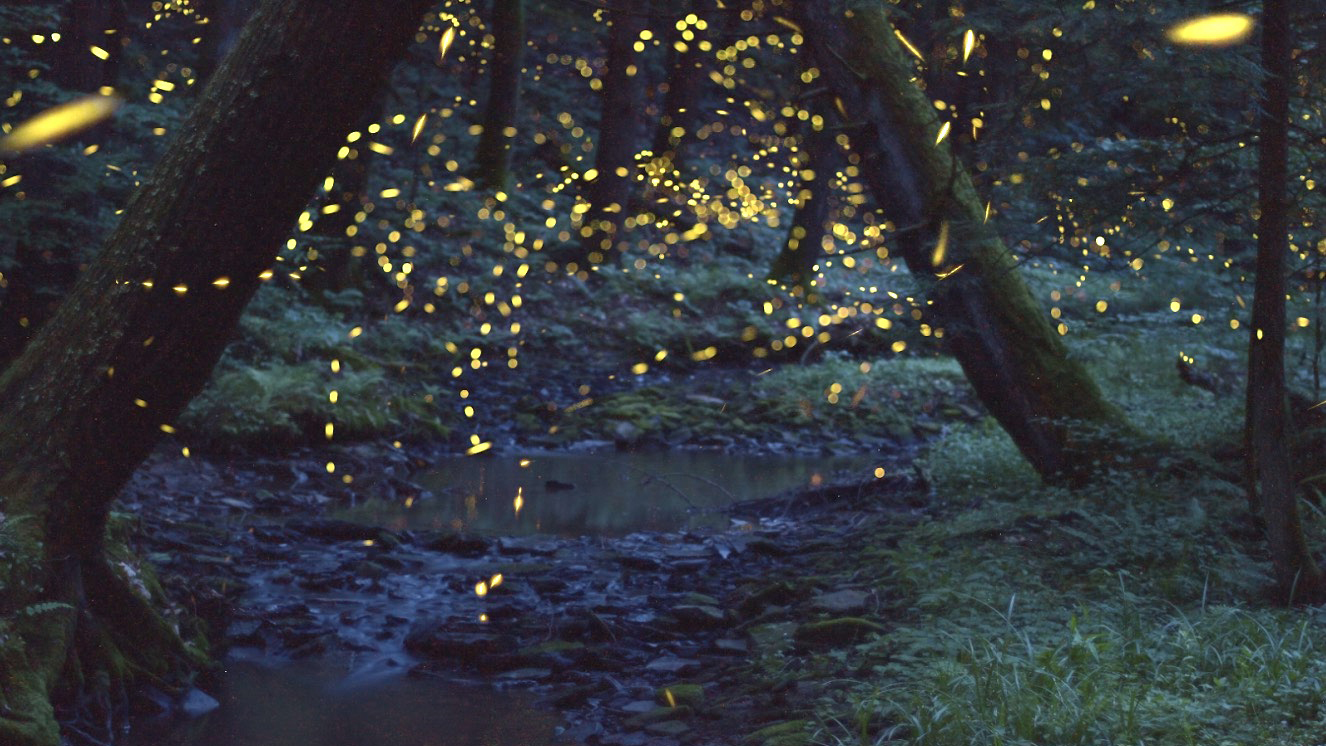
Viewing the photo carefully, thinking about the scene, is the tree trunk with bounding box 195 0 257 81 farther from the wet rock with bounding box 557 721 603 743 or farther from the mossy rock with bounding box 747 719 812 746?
the mossy rock with bounding box 747 719 812 746

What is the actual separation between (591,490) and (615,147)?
383 inches

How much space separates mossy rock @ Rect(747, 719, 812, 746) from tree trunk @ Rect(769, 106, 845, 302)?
Result: 15.3 metres

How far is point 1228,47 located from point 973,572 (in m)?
2.65

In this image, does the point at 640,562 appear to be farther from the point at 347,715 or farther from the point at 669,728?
the point at 669,728

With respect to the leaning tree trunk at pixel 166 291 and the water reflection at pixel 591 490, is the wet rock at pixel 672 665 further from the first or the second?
the water reflection at pixel 591 490

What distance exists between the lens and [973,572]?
572 cm

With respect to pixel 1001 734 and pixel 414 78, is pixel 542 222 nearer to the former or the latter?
pixel 414 78

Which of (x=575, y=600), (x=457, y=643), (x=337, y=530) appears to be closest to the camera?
(x=457, y=643)

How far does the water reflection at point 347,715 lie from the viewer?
4766 mm

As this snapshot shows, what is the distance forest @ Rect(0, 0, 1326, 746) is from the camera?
Result: 13.6 ft

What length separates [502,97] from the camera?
19.9 m

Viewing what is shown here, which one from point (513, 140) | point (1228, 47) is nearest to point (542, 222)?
point (513, 140)

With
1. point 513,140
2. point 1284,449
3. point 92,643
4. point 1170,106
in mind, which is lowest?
point 92,643

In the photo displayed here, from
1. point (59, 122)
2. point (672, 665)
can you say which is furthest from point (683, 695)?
point (59, 122)
